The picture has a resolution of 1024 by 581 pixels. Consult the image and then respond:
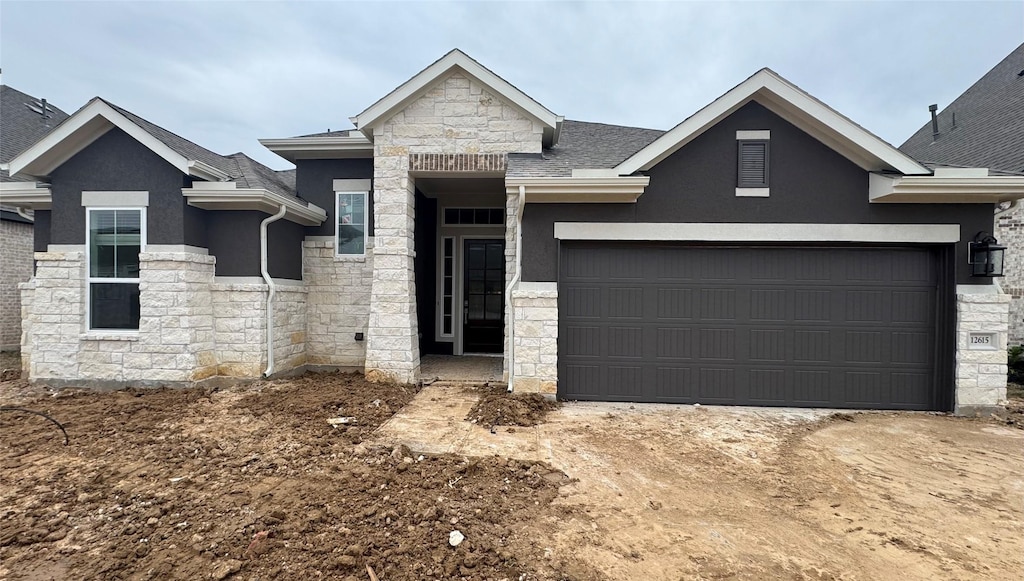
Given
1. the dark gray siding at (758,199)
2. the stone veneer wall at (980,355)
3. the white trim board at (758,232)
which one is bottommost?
the stone veneer wall at (980,355)

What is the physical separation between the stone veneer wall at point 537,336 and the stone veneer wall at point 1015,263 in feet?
34.1

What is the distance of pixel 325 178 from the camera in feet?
26.9

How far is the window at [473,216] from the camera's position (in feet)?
30.6

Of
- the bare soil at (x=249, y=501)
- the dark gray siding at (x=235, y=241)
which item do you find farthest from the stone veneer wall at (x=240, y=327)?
the bare soil at (x=249, y=501)

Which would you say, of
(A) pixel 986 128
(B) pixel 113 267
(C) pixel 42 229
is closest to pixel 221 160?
(B) pixel 113 267

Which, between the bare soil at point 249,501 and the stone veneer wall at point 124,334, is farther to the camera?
the stone veneer wall at point 124,334

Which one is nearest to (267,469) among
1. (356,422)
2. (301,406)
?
(356,422)

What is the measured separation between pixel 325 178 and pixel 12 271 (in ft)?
30.0

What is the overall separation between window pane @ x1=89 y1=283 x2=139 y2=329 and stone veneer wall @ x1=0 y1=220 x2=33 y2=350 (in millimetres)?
6721

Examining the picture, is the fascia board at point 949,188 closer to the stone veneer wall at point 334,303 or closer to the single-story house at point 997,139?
the single-story house at point 997,139

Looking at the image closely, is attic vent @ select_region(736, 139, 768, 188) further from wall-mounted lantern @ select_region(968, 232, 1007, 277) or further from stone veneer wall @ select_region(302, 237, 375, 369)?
stone veneer wall @ select_region(302, 237, 375, 369)

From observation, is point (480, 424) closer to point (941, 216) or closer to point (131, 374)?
point (131, 374)

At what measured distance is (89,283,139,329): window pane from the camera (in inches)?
259

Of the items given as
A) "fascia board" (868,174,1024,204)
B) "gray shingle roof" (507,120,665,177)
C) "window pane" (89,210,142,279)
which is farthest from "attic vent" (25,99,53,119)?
"fascia board" (868,174,1024,204)
